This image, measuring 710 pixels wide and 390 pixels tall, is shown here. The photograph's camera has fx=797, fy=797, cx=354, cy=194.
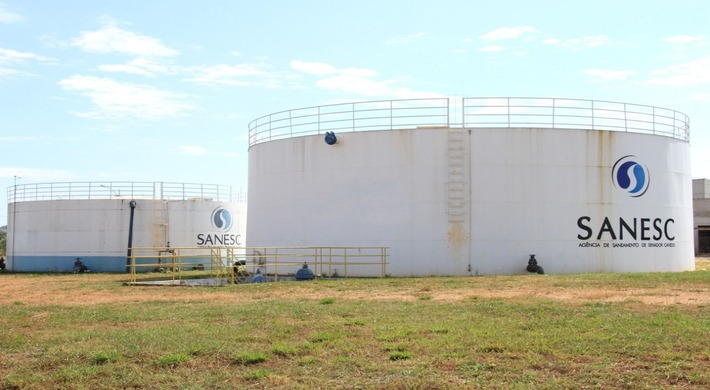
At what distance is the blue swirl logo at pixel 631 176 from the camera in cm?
2689

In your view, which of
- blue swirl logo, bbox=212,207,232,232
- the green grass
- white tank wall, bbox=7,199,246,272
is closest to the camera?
the green grass

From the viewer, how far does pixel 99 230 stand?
40.4m

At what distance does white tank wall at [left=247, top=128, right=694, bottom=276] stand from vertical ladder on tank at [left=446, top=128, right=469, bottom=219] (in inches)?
1.3

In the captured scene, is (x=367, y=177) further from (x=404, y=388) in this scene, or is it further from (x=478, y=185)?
(x=404, y=388)

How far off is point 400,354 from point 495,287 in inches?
421

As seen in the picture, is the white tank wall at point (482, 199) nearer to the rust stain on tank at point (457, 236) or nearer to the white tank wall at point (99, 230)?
the rust stain on tank at point (457, 236)

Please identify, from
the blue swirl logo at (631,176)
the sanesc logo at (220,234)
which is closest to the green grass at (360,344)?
the blue swirl logo at (631,176)

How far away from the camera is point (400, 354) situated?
10.4m

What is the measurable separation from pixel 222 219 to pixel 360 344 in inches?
1263

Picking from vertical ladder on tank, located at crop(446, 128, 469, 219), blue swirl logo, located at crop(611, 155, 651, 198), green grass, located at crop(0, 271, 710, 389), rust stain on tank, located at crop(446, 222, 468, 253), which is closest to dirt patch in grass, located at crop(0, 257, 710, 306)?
green grass, located at crop(0, 271, 710, 389)

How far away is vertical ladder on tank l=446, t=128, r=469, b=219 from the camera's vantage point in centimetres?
2605

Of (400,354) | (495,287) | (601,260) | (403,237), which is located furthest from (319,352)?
(601,260)

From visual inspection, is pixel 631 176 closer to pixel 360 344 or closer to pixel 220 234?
pixel 360 344

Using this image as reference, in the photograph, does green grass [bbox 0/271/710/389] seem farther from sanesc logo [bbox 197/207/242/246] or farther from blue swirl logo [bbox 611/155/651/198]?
sanesc logo [bbox 197/207/242/246]
